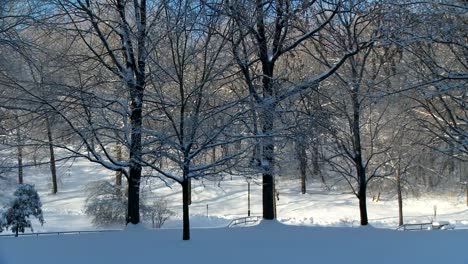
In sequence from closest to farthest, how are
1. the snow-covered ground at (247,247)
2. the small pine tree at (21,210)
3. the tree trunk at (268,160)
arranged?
the snow-covered ground at (247,247) < the tree trunk at (268,160) < the small pine tree at (21,210)

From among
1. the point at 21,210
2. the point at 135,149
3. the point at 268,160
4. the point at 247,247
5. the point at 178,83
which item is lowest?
the point at 247,247

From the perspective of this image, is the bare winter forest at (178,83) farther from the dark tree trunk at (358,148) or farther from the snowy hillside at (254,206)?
the snowy hillside at (254,206)

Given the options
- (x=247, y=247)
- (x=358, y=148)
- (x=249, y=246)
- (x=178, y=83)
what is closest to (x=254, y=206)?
(x=358, y=148)

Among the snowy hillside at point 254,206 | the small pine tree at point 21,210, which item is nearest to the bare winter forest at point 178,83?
the small pine tree at point 21,210

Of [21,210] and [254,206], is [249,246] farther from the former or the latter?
[254,206]

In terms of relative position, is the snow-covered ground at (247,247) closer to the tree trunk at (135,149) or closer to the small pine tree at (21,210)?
the tree trunk at (135,149)

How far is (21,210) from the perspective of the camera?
1948 cm

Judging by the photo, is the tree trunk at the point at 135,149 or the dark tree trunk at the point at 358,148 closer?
the tree trunk at the point at 135,149

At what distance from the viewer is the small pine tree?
19234 mm

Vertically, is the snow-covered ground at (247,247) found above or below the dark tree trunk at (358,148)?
below

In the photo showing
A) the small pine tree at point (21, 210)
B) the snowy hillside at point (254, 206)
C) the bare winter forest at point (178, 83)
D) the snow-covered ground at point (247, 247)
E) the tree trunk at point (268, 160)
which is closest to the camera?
the snow-covered ground at point (247, 247)

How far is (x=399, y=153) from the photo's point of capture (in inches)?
975

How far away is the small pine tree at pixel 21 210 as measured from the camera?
19.2m

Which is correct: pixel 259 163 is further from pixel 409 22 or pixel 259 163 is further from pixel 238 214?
pixel 238 214
